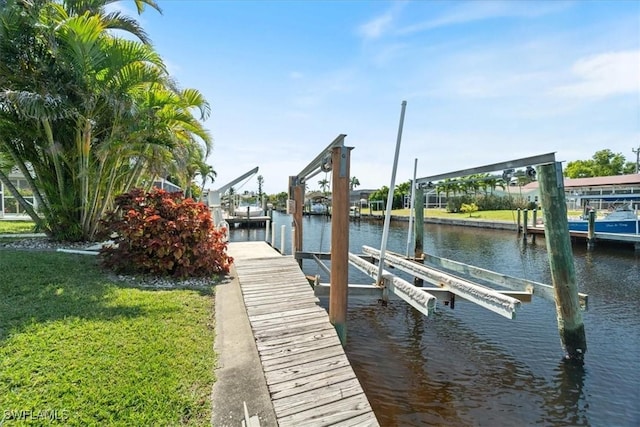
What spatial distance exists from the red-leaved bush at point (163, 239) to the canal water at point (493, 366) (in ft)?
7.93

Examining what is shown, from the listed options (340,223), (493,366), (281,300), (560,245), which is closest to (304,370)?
(281,300)

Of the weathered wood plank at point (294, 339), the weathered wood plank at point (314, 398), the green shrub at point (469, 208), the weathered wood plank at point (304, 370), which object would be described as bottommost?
the weathered wood plank at point (314, 398)

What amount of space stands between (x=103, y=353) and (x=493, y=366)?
548 centimetres

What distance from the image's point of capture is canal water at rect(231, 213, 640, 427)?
13.9 feet

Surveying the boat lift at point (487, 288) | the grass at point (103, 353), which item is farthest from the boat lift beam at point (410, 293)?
the grass at point (103, 353)

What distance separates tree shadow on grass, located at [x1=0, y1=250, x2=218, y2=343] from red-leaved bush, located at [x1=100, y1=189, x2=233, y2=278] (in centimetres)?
46

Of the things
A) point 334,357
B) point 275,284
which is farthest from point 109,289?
point 334,357

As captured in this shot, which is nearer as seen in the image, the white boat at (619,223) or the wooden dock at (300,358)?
the wooden dock at (300,358)

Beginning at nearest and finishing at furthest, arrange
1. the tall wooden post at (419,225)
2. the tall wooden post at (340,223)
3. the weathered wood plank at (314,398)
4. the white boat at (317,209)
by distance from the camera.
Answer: the weathered wood plank at (314,398), the tall wooden post at (340,223), the tall wooden post at (419,225), the white boat at (317,209)

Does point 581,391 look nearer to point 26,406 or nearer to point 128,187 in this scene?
point 26,406

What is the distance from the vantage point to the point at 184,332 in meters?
4.19

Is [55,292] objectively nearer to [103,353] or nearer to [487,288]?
[103,353]

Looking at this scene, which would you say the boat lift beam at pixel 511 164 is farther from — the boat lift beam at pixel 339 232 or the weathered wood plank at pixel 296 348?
the weathered wood plank at pixel 296 348

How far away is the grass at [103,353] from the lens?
2.81m
